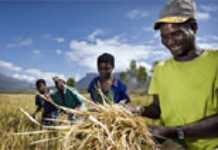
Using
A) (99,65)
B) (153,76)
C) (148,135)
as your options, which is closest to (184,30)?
(153,76)

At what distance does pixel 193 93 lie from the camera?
3.33 metres

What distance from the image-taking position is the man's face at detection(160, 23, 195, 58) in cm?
335

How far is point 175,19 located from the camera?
336 centimetres

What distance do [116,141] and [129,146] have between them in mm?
82

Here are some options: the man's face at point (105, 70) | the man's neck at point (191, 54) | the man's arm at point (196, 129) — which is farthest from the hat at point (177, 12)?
the man's face at point (105, 70)

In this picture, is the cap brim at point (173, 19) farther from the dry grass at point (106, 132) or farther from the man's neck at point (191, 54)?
the dry grass at point (106, 132)

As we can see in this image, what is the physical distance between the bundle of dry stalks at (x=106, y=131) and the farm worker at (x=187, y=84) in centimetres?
12

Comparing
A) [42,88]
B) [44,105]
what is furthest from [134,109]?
[42,88]

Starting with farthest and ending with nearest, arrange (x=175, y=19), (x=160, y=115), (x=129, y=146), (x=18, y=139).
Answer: (x=18, y=139) < (x=160, y=115) < (x=175, y=19) < (x=129, y=146)

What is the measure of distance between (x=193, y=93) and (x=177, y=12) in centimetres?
53

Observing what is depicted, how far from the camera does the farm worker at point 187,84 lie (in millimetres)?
3219

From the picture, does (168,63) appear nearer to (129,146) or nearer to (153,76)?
(153,76)

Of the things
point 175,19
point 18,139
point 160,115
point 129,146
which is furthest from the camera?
point 18,139

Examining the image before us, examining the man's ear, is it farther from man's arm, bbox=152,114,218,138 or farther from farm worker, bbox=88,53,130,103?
farm worker, bbox=88,53,130,103
